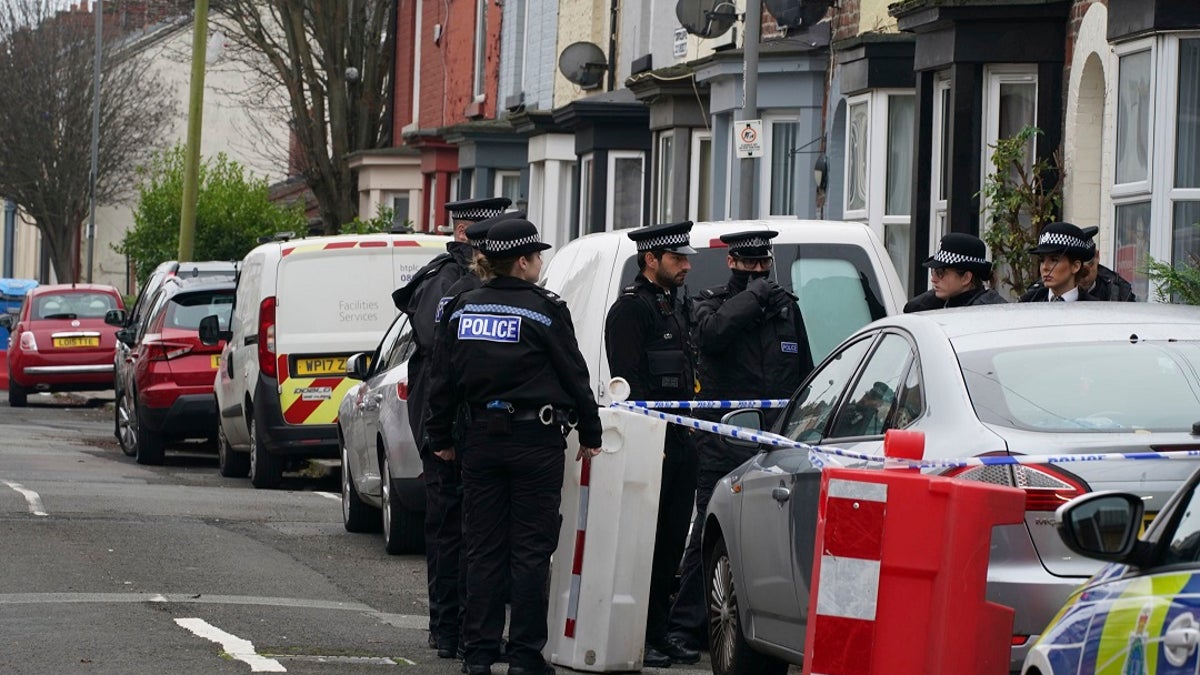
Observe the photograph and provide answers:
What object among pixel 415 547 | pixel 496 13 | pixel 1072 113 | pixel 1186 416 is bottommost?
pixel 415 547

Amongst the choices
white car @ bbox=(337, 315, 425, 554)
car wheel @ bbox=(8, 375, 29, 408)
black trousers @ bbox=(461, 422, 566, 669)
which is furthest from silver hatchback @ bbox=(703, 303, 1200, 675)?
car wheel @ bbox=(8, 375, 29, 408)

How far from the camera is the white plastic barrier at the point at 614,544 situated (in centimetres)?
884

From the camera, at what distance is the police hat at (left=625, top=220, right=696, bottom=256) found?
976cm

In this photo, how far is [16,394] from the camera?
31.6 metres

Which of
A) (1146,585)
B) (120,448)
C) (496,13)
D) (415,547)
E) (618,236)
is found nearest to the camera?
(1146,585)

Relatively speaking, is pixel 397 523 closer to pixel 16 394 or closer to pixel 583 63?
pixel 583 63

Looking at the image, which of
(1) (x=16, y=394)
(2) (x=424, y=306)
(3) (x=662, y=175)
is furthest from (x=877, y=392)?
(1) (x=16, y=394)

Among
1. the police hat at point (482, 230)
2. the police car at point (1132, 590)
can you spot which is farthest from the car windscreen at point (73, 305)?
the police car at point (1132, 590)

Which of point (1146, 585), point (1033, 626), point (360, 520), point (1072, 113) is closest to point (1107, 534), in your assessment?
point (1146, 585)

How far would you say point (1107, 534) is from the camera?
488 centimetres

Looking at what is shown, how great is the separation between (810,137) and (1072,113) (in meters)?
5.96

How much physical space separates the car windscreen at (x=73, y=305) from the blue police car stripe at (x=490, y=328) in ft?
77.6

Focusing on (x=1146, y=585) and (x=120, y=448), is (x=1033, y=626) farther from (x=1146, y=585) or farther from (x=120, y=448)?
(x=120, y=448)

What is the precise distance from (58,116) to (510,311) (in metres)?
58.8
